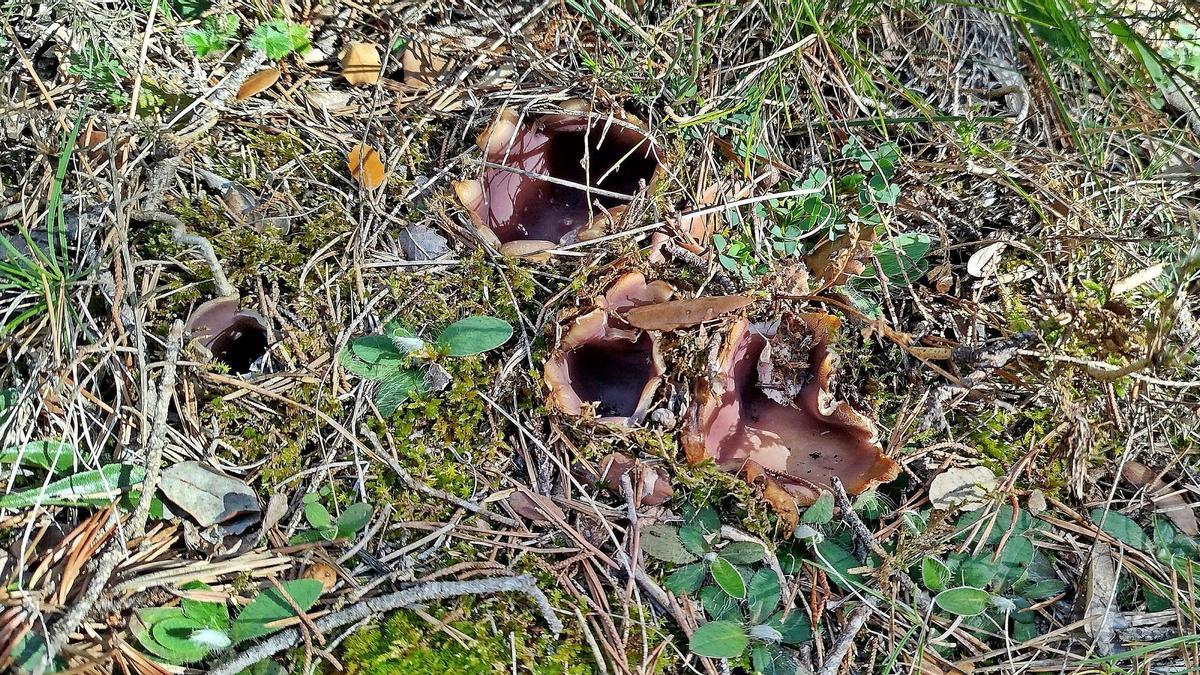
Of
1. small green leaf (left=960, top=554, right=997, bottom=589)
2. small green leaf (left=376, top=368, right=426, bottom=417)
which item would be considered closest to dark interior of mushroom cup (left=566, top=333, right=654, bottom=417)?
small green leaf (left=376, top=368, right=426, bottom=417)

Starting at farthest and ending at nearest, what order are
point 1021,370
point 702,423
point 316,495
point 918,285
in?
point 918,285, point 1021,370, point 702,423, point 316,495

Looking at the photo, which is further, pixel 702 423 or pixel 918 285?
pixel 918 285

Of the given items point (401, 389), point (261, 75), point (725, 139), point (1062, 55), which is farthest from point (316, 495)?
point (1062, 55)

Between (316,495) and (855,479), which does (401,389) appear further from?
(855,479)

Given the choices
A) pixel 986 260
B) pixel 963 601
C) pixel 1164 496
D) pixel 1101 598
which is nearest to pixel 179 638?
pixel 963 601

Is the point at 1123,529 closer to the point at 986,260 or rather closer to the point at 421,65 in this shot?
the point at 986,260

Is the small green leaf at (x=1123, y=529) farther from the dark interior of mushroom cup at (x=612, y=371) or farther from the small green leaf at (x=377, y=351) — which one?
the small green leaf at (x=377, y=351)

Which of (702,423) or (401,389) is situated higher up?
(702,423)
